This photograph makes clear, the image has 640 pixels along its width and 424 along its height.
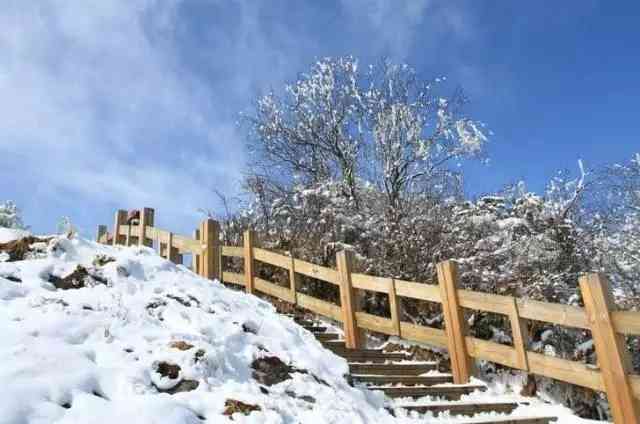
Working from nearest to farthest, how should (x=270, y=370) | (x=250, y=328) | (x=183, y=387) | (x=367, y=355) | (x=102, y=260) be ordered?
(x=183, y=387) → (x=270, y=370) → (x=250, y=328) → (x=102, y=260) → (x=367, y=355)

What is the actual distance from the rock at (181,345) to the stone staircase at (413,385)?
180cm

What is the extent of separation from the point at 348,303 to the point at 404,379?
5.50ft

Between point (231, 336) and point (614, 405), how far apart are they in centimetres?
361

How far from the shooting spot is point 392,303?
745 centimetres

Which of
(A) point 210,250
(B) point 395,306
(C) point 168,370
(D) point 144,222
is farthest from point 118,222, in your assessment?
(C) point 168,370

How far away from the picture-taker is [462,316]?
6762 mm

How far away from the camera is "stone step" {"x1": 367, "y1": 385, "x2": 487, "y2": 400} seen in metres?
5.82

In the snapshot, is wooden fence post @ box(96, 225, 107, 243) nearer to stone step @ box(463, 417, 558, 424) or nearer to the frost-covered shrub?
the frost-covered shrub

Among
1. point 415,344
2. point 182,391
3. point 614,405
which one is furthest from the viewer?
point 415,344

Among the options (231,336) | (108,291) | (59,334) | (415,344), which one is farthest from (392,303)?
(59,334)

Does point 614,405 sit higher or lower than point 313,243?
lower

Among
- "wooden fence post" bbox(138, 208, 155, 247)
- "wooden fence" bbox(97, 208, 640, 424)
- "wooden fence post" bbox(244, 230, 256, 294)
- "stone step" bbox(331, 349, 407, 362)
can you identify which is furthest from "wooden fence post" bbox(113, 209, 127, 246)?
"stone step" bbox(331, 349, 407, 362)

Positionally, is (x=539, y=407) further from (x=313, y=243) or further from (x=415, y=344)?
(x=313, y=243)

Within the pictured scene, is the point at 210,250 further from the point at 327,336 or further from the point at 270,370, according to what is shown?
the point at 270,370
